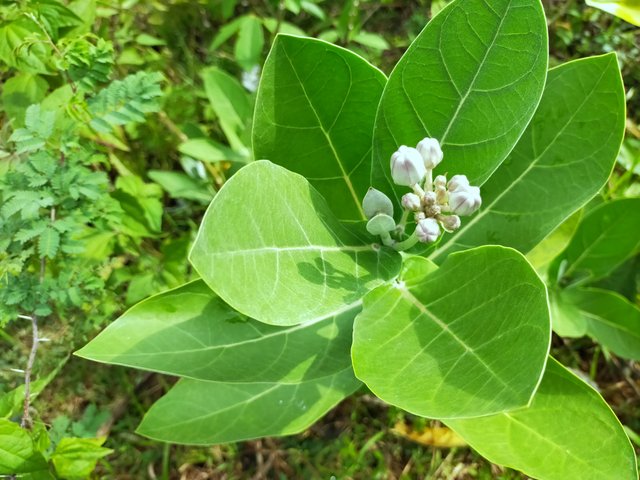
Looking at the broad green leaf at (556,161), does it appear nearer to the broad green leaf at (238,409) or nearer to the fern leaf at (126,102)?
the broad green leaf at (238,409)

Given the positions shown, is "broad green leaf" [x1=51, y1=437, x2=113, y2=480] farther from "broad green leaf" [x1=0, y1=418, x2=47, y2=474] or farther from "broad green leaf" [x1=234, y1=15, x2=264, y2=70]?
"broad green leaf" [x1=234, y1=15, x2=264, y2=70]

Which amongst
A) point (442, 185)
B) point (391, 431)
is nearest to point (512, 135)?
point (442, 185)

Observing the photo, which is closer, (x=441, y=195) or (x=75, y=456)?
(x=441, y=195)

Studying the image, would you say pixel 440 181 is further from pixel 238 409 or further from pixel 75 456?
pixel 75 456

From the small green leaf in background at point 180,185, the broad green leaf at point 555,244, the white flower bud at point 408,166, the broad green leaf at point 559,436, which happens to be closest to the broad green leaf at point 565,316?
the broad green leaf at point 555,244

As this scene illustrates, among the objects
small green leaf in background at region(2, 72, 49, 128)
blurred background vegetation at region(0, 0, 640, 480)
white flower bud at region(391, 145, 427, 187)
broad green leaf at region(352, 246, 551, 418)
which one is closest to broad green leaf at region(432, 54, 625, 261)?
broad green leaf at region(352, 246, 551, 418)

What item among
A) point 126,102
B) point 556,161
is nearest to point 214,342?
point 126,102

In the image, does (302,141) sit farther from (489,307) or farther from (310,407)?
(310,407)
